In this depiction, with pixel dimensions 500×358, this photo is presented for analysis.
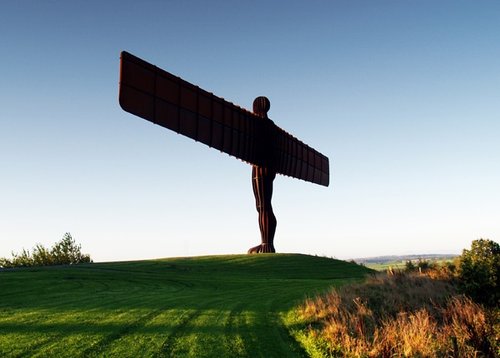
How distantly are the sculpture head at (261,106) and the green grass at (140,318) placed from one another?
1701 centimetres

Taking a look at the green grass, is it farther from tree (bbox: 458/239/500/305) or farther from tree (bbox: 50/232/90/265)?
tree (bbox: 50/232/90/265)

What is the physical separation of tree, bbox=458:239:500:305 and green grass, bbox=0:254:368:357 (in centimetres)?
540

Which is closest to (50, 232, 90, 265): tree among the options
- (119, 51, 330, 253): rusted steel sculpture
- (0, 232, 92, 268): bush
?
(0, 232, 92, 268): bush

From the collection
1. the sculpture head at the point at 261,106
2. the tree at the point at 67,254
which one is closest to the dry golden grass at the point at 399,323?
the sculpture head at the point at 261,106

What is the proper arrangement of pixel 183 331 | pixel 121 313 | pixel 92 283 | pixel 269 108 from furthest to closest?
pixel 269 108 → pixel 92 283 → pixel 121 313 → pixel 183 331

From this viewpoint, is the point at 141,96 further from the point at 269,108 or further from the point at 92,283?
the point at 269,108

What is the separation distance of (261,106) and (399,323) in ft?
92.9

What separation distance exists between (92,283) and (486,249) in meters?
16.9

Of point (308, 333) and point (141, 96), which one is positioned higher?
point (141, 96)

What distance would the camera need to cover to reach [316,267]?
34219 mm

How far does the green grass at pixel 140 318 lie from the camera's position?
9.20m

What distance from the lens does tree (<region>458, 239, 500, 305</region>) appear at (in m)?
13.2

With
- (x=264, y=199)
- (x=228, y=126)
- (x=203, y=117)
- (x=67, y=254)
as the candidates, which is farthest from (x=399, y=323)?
(x=67, y=254)

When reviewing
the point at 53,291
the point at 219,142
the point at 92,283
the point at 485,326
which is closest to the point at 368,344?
the point at 485,326
